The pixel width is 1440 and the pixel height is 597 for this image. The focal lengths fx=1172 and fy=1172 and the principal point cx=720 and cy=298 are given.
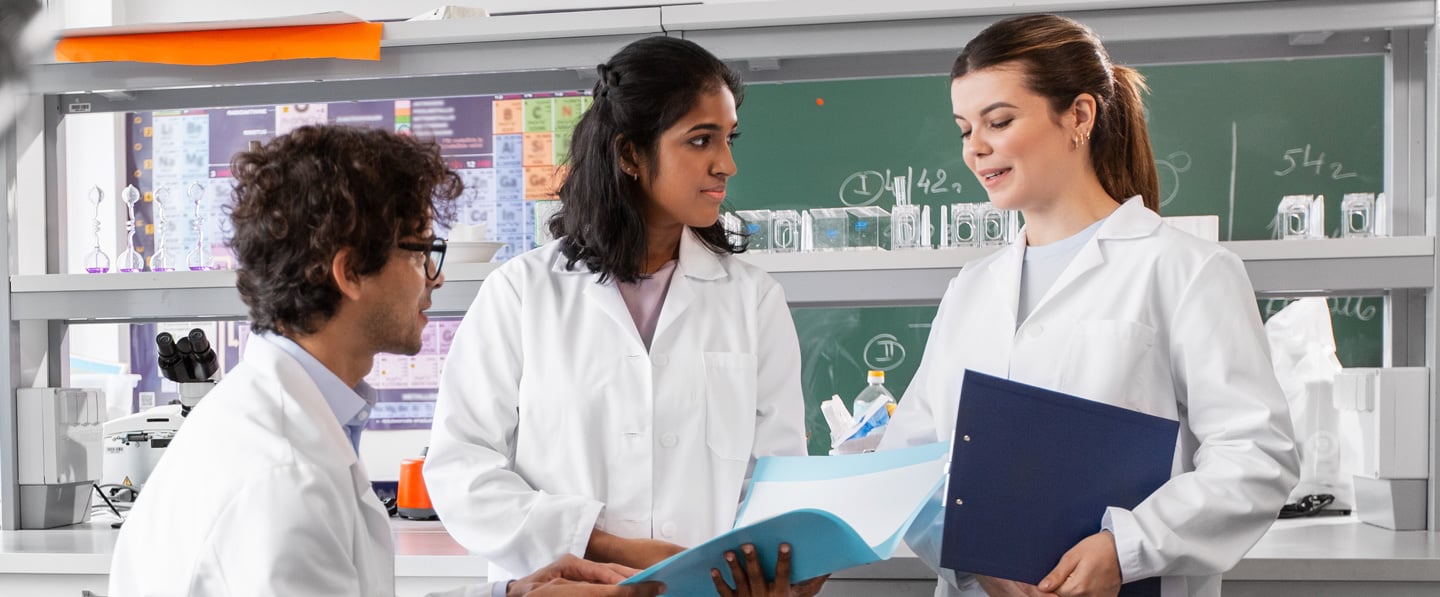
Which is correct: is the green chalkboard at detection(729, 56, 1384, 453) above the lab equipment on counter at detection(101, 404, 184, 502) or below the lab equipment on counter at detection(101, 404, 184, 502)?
above

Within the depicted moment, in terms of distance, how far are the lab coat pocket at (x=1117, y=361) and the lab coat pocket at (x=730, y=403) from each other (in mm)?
430

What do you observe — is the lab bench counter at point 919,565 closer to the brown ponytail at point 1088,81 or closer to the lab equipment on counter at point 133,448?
the lab equipment on counter at point 133,448

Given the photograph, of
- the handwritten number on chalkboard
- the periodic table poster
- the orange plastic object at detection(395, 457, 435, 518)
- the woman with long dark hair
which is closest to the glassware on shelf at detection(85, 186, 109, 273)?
the orange plastic object at detection(395, 457, 435, 518)

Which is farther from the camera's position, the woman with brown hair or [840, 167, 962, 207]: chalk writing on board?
[840, 167, 962, 207]: chalk writing on board

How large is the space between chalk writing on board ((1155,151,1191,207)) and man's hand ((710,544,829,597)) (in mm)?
2134

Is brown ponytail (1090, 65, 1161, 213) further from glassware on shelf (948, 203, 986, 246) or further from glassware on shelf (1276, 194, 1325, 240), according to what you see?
glassware on shelf (1276, 194, 1325, 240)

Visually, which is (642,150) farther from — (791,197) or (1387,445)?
(791,197)

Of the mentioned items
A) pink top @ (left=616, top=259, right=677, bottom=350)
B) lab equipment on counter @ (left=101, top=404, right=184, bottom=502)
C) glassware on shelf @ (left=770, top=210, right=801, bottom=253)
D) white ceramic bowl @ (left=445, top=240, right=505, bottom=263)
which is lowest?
lab equipment on counter @ (left=101, top=404, right=184, bottom=502)

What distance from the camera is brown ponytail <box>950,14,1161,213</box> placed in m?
1.49

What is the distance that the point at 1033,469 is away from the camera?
4.24 ft

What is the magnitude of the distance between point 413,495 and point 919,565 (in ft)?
3.69

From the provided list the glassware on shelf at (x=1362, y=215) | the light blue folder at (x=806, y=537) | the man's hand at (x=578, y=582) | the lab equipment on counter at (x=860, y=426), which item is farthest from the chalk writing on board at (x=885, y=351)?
the man's hand at (x=578, y=582)

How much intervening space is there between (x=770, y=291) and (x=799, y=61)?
77cm

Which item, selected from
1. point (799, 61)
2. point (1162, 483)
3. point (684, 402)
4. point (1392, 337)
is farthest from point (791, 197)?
point (1162, 483)
